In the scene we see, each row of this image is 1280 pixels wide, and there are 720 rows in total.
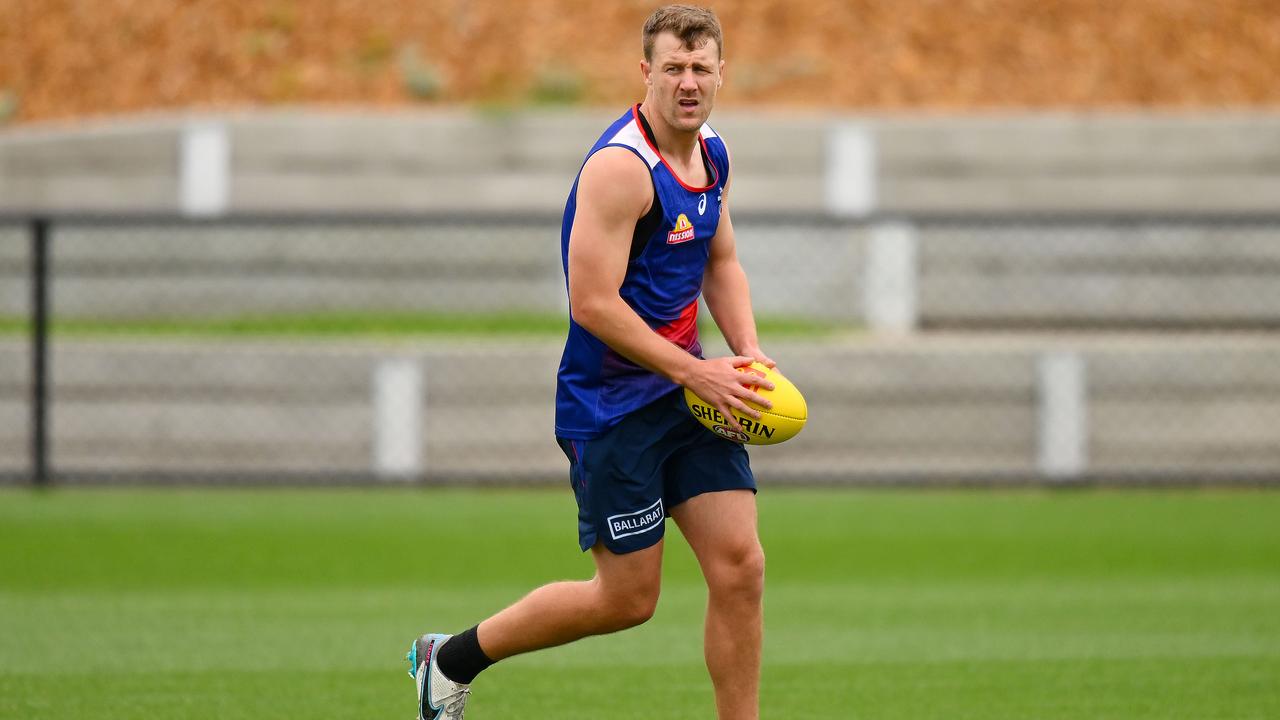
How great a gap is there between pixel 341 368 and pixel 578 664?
5.73 metres

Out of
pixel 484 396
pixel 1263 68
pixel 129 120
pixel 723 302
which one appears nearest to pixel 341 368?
pixel 484 396

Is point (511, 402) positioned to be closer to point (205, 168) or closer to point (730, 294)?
point (205, 168)

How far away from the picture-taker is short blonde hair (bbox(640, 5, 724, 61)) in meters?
4.42

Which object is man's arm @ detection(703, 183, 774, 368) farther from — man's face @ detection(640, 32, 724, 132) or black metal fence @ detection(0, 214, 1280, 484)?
black metal fence @ detection(0, 214, 1280, 484)

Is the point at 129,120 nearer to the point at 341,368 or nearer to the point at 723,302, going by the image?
the point at 341,368

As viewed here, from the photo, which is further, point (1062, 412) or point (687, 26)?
point (1062, 412)

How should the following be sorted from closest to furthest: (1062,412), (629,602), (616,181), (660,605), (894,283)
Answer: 1. (616,181)
2. (629,602)
3. (660,605)
4. (1062,412)
5. (894,283)

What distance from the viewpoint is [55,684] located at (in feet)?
19.1

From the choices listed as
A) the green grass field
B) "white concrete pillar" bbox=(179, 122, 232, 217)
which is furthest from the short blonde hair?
"white concrete pillar" bbox=(179, 122, 232, 217)

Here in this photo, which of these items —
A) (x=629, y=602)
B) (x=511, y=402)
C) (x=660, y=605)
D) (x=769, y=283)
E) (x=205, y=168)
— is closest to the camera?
(x=629, y=602)

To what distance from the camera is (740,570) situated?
4512mm

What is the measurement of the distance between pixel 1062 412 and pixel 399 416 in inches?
194

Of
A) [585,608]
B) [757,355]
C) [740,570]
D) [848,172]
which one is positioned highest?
[848,172]

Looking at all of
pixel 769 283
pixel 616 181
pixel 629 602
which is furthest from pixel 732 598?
pixel 769 283
